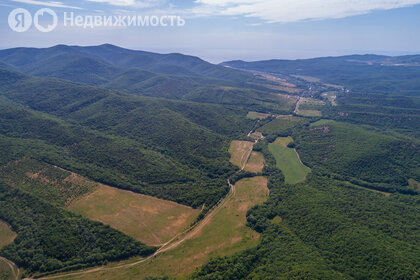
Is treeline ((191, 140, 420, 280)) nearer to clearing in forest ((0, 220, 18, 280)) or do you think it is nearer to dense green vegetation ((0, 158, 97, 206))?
clearing in forest ((0, 220, 18, 280))

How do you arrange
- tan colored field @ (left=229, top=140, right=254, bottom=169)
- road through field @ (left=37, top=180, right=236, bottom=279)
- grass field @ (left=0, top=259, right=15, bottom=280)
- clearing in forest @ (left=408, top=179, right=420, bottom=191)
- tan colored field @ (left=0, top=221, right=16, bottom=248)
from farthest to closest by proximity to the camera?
tan colored field @ (left=229, top=140, right=254, bottom=169) < clearing in forest @ (left=408, top=179, right=420, bottom=191) < tan colored field @ (left=0, top=221, right=16, bottom=248) < road through field @ (left=37, top=180, right=236, bottom=279) < grass field @ (left=0, top=259, right=15, bottom=280)

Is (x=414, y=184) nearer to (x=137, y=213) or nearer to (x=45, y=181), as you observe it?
(x=137, y=213)

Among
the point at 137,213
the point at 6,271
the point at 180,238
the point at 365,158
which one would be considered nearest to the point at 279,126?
the point at 365,158

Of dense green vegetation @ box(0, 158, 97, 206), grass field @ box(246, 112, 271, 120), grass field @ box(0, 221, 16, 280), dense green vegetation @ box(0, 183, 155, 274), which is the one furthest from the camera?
grass field @ box(246, 112, 271, 120)

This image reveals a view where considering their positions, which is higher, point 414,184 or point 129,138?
point 129,138

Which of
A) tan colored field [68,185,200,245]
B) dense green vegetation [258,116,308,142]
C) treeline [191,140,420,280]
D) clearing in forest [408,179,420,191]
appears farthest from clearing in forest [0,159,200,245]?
clearing in forest [408,179,420,191]

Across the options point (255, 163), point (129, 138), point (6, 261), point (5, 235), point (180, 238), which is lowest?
point (180, 238)

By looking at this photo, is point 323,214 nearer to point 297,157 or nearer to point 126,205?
point 297,157
